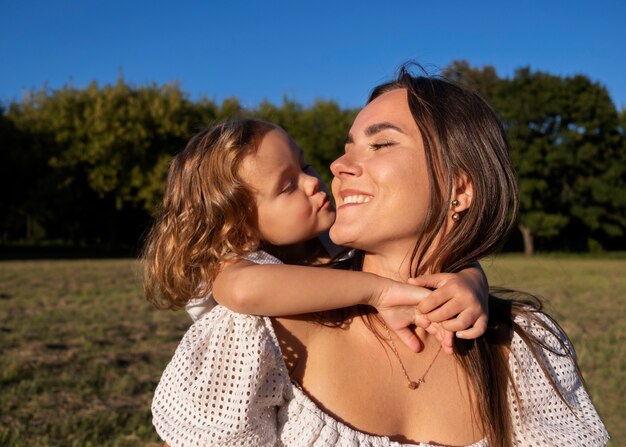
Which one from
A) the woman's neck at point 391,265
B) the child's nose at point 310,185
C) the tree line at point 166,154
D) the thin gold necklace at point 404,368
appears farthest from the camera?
the tree line at point 166,154

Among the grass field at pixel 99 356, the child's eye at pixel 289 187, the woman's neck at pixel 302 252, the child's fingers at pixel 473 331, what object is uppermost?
the child's eye at pixel 289 187

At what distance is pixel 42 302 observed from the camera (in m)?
11.0

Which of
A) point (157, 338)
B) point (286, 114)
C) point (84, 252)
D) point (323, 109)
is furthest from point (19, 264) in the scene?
point (323, 109)

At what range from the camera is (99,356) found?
23.5 ft

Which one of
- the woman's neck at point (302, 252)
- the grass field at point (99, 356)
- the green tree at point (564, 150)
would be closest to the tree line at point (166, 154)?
the green tree at point (564, 150)

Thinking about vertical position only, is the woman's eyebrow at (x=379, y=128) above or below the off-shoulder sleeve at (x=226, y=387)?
above

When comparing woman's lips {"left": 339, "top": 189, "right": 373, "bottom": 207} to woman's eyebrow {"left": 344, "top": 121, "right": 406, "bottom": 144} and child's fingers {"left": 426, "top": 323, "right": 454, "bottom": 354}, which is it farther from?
child's fingers {"left": 426, "top": 323, "right": 454, "bottom": 354}

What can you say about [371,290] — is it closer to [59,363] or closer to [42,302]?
[59,363]

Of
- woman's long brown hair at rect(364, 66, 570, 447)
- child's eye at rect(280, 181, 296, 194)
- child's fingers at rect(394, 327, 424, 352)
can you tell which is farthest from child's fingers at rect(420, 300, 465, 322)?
child's eye at rect(280, 181, 296, 194)

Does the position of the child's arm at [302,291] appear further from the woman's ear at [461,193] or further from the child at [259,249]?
the woman's ear at [461,193]

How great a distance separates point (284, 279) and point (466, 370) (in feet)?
2.08

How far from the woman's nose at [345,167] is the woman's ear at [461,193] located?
0.30 meters

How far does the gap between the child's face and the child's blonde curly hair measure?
32 millimetres

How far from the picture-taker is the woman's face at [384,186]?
1951mm
